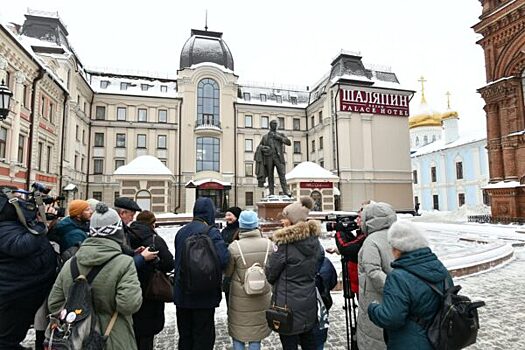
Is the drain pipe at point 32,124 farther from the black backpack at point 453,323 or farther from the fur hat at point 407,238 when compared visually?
the black backpack at point 453,323

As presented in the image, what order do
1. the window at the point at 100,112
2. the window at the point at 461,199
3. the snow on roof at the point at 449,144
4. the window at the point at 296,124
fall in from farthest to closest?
the window at the point at 461,199
the snow on roof at the point at 449,144
the window at the point at 296,124
the window at the point at 100,112

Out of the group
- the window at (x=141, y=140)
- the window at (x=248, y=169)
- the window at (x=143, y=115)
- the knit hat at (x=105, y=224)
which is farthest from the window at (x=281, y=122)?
the knit hat at (x=105, y=224)

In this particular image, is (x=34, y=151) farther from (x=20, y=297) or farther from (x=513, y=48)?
(x=513, y=48)

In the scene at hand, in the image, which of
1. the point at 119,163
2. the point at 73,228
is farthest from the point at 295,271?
the point at 119,163

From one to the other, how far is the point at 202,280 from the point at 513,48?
26263 mm

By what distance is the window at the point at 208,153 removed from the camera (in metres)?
33.4

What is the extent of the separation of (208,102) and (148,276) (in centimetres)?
3194

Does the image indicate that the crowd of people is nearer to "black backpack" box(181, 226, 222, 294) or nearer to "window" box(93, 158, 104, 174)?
"black backpack" box(181, 226, 222, 294)

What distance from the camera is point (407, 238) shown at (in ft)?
7.58

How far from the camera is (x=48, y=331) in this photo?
2.38m

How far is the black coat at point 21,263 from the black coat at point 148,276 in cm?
84

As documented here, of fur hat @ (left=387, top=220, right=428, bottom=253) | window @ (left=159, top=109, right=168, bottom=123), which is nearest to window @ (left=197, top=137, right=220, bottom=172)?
window @ (left=159, top=109, right=168, bottom=123)

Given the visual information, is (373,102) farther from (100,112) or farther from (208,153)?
(100,112)

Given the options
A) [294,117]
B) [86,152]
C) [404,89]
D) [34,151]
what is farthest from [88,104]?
[404,89]
